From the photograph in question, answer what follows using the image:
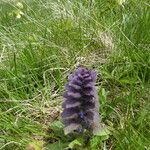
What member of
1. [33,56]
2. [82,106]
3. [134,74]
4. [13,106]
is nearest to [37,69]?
[33,56]

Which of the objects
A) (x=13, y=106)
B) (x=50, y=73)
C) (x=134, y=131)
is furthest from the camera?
(x=50, y=73)

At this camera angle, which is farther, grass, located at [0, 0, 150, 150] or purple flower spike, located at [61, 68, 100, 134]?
grass, located at [0, 0, 150, 150]

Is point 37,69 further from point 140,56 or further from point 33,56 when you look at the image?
point 140,56

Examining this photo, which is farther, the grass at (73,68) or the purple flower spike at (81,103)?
the grass at (73,68)
